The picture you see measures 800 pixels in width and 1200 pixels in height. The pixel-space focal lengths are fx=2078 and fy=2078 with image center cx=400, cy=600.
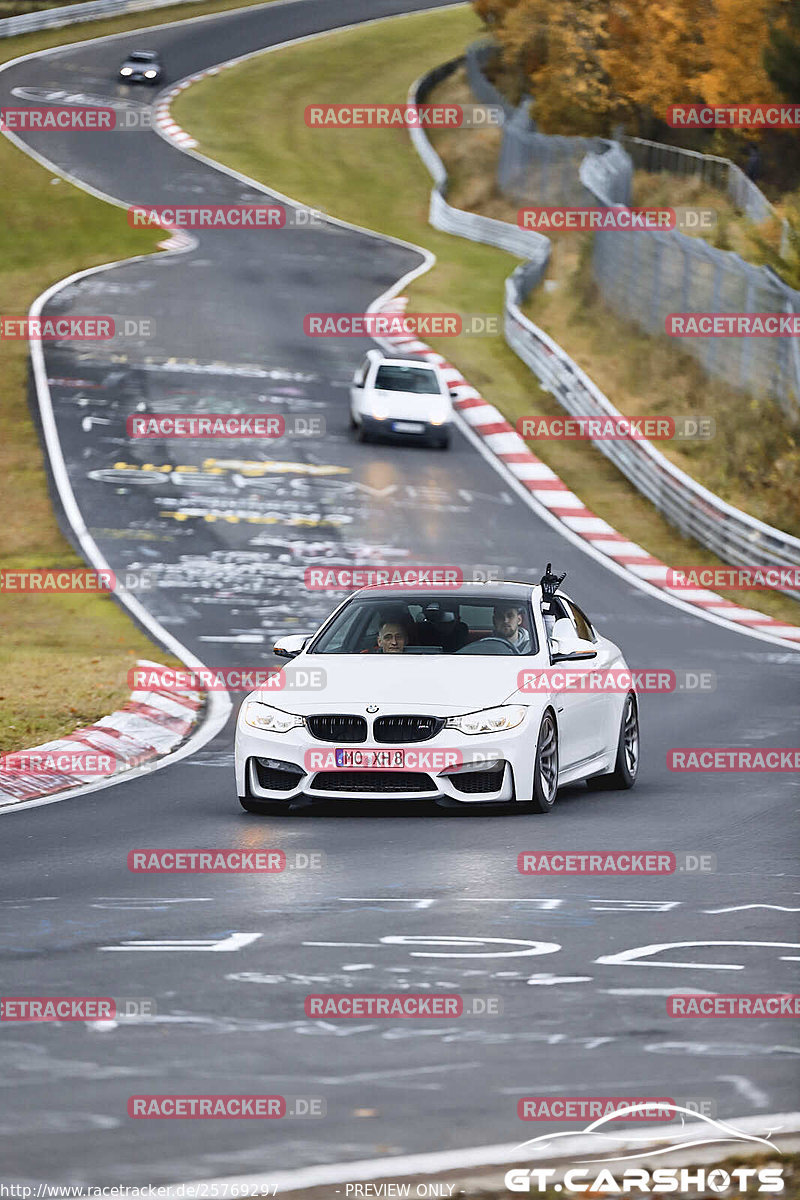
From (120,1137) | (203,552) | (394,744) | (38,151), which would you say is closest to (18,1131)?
(120,1137)

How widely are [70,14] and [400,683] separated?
76.3 metres

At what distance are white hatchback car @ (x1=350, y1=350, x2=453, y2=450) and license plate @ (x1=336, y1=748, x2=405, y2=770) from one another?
22.2m

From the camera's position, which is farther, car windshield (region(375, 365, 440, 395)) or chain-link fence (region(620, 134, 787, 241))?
chain-link fence (region(620, 134, 787, 241))

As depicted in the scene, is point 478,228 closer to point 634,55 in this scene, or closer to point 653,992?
point 634,55

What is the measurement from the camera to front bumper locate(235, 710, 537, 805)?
12.0 m

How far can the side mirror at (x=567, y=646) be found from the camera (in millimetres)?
13008

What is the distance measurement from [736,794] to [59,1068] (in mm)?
7539

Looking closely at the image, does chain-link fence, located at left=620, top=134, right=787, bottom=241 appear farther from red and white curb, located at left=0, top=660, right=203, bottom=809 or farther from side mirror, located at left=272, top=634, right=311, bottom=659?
side mirror, located at left=272, top=634, right=311, bottom=659

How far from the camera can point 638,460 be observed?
1260 inches

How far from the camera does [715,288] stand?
→ 113 feet
